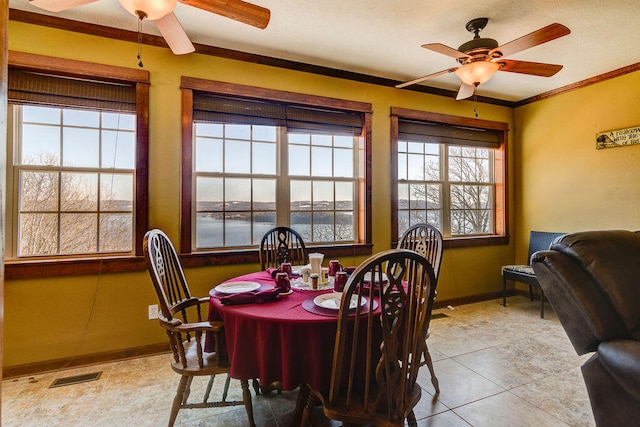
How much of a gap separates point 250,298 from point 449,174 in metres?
3.48

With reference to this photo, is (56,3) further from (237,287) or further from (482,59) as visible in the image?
(482,59)

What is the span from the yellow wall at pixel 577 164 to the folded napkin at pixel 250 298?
3933 mm

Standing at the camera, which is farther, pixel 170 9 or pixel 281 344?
pixel 170 9

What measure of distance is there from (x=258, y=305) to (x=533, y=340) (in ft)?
9.06

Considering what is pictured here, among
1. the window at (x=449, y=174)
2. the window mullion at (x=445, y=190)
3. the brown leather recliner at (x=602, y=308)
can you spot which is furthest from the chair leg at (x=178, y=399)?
the window mullion at (x=445, y=190)

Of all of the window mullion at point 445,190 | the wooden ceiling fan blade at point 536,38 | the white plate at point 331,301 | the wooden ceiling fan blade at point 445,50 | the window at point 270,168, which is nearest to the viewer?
the white plate at point 331,301

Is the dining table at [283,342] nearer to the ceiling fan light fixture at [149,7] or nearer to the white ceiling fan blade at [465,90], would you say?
the ceiling fan light fixture at [149,7]

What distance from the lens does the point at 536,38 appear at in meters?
2.15

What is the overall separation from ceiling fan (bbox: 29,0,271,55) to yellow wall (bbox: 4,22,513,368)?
34.4 inches

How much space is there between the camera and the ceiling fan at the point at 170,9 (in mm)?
1719

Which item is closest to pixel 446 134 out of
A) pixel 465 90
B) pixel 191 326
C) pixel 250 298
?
pixel 465 90

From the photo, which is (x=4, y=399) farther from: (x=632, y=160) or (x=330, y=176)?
(x=632, y=160)

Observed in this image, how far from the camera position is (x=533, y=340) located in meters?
3.08

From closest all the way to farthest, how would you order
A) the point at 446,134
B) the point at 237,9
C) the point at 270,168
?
1. the point at 237,9
2. the point at 270,168
3. the point at 446,134
